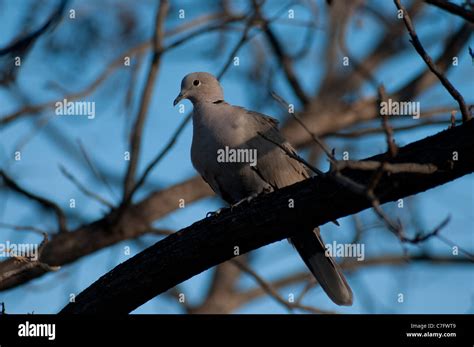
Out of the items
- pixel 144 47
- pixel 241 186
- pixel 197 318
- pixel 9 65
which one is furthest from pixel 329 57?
pixel 197 318

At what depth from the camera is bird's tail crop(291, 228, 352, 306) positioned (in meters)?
5.72

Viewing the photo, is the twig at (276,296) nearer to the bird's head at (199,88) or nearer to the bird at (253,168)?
the bird at (253,168)

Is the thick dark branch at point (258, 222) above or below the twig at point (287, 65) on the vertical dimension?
below

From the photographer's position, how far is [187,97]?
6.68m

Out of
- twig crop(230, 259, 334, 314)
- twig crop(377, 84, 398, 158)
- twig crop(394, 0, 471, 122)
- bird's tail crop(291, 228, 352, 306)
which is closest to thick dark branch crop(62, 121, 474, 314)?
twig crop(394, 0, 471, 122)

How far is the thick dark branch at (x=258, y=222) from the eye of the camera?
13.5ft

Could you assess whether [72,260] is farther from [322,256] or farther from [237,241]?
[237,241]

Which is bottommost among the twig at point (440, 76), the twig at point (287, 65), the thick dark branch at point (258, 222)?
the thick dark branch at point (258, 222)

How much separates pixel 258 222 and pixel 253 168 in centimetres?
130

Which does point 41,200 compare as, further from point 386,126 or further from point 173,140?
point 386,126

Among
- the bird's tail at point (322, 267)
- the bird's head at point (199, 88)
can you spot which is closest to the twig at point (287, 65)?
the bird's head at point (199, 88)

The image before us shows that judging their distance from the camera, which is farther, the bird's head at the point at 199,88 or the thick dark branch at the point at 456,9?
the bird's head at the point at 199,88

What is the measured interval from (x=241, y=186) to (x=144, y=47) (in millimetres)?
3435

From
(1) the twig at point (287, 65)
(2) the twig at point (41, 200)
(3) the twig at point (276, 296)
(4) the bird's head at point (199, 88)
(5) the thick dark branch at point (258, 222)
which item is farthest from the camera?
(1) the twig at point (287, 65)
